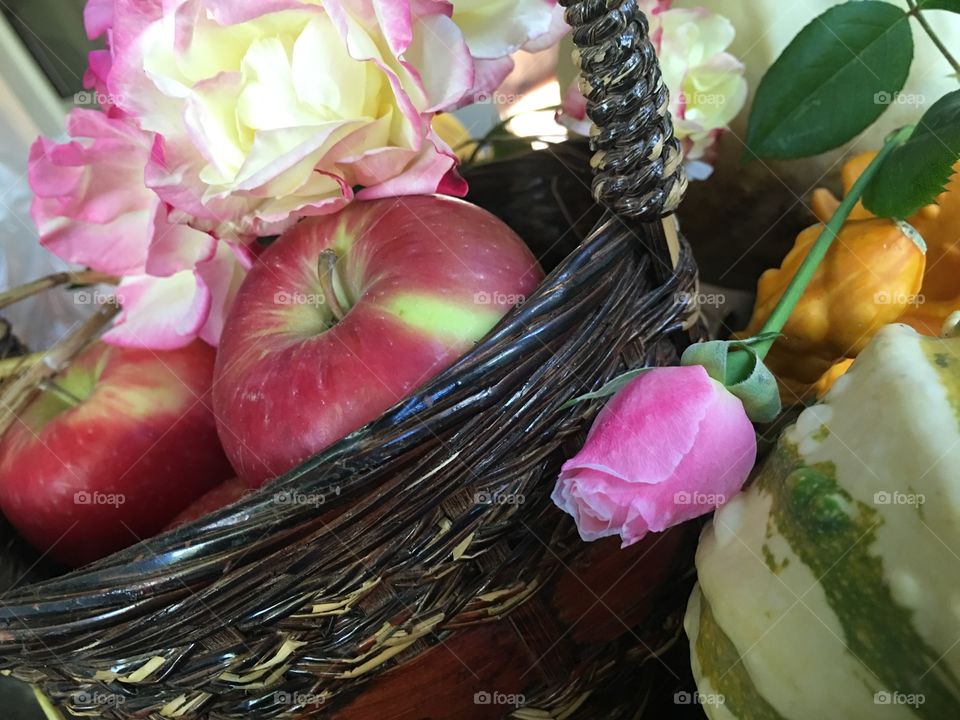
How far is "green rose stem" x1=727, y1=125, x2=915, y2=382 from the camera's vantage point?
1.10 feet

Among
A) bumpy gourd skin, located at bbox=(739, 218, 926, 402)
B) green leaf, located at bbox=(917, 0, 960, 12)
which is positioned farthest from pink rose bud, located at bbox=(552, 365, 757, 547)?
green leaf, located at bbox=(917, 0, 960, 12)

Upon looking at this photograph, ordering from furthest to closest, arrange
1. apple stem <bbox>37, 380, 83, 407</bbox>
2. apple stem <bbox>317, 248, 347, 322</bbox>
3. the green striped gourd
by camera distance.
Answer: apple stem <bbox>37, 380, 83, 407</bbox> → apple stem <bbox>317, 248, 347, 322</bbox> → the green striped gourd

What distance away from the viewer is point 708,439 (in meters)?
0.31

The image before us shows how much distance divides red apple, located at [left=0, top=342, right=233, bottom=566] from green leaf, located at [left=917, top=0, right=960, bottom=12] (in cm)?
49

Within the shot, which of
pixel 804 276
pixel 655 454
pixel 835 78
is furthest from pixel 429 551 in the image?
pixel 835 78

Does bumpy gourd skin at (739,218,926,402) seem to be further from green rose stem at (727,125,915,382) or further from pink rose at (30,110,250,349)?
pink rose at (30,110,250,349)

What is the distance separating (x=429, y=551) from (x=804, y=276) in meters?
0.23

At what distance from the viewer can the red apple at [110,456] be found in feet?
1.53

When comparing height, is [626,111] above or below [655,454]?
above

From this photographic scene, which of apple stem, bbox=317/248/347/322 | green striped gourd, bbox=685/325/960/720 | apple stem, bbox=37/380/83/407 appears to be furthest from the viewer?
apple stem, bbox=37/380/83/407

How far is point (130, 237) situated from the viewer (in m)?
0.51

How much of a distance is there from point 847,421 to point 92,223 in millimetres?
461

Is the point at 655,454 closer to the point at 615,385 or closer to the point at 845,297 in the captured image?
the point at 615,385

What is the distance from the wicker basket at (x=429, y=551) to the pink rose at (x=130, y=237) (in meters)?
0.21
